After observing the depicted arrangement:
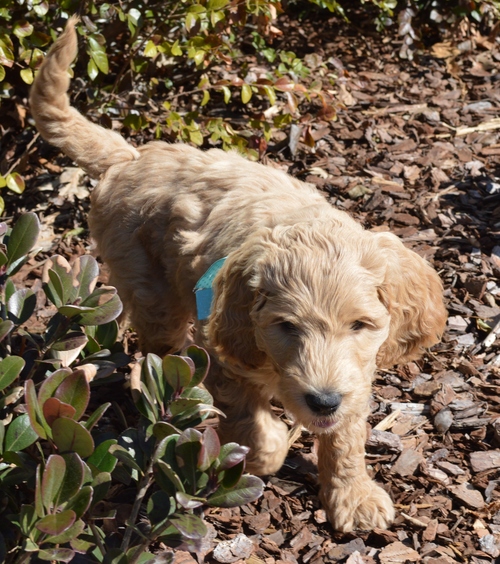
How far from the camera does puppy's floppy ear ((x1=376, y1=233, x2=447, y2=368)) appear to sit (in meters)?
3.42

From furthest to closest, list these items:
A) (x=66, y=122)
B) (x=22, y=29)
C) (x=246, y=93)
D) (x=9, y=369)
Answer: (x=246, y=93) < (x=22, y=29) < (x=66, y=122) < (x=9, y=369)

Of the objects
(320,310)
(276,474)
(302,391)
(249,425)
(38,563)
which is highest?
(320,310)

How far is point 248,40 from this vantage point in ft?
24.8

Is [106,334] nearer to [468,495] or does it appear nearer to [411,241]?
[468,495]

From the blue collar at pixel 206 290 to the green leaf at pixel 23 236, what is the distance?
107 centimetres

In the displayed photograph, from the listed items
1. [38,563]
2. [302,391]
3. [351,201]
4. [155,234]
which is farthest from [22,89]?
[38,563]

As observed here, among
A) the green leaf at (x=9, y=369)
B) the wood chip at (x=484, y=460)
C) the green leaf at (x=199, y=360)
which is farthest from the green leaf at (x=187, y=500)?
the wood chip at (x=484, y=460)

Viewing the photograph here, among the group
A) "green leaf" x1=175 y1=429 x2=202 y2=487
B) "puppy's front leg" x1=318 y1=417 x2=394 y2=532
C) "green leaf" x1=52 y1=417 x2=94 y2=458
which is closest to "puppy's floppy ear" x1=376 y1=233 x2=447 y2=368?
"puppy's front leg" x1=318 y1=417 x2=394 y2=532

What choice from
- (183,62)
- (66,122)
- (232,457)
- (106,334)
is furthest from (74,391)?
(183,62)

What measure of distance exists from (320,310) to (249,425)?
36.0 inches

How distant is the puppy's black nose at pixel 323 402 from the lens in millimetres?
2979

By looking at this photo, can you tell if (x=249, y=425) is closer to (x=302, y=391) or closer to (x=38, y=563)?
(x=302, y=391)

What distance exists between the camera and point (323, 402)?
9.77ft

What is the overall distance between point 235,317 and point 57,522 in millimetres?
1535
